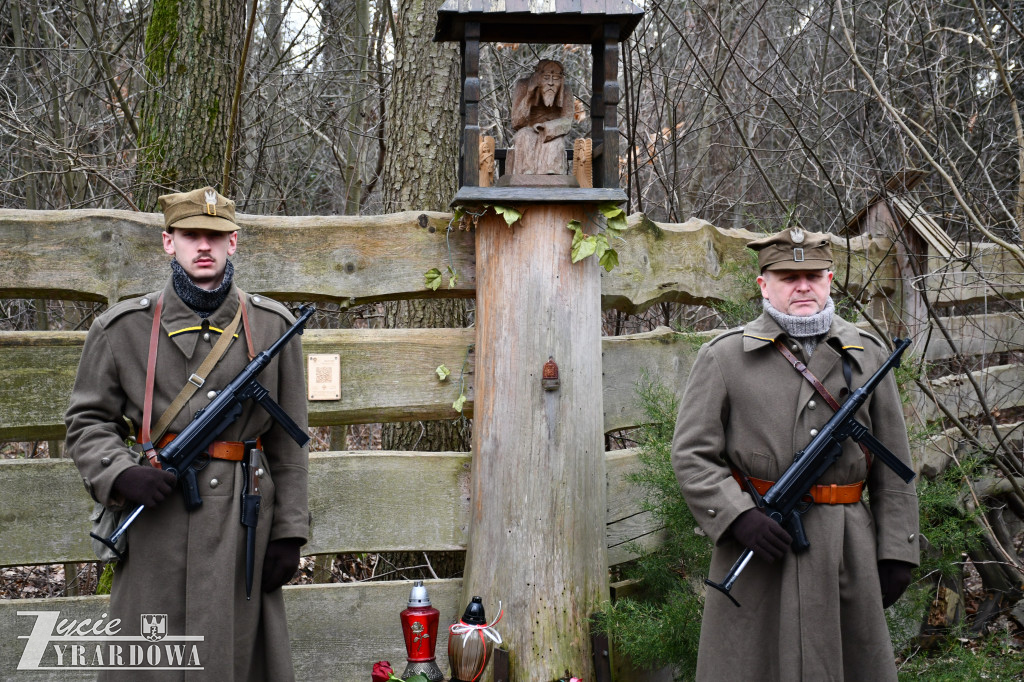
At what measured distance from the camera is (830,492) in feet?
10.4

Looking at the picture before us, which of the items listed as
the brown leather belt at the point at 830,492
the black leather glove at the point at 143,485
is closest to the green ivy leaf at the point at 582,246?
the brown leather belt at the point at 830,492

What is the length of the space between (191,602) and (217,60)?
331cm

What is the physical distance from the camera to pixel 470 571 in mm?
4160

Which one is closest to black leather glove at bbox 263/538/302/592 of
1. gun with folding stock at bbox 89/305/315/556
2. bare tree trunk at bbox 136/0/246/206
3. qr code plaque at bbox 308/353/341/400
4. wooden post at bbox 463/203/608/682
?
gun with folding stock at bbox 89/305/315/556

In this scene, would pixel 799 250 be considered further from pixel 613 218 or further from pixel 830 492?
pixel 613 218

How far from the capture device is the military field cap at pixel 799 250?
321cm

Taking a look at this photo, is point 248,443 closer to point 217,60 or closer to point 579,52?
point 217,60

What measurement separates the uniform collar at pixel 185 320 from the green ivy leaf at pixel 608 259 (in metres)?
1.59

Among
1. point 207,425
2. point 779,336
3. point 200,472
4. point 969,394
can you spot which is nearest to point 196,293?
point 207,425

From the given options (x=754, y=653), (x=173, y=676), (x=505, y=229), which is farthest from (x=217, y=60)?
(x=754, y=653)

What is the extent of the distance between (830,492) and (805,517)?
0.12m

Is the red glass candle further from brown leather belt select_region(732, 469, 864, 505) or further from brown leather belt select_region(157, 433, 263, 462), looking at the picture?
brown leather belt select_region(732, 469, 864, 505)

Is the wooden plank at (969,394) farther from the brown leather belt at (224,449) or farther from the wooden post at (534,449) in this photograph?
the brown leather belt at (224,449)

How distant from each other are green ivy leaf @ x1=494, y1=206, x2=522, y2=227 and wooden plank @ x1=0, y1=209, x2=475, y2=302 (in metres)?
0.32
